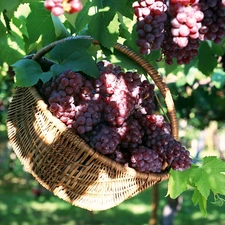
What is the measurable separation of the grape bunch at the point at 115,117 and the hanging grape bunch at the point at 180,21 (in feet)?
0.97

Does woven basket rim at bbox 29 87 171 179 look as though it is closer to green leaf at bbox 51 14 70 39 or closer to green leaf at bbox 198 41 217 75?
green leaf at bbox 51 14 70 39

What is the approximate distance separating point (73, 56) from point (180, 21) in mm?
530

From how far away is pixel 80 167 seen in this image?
1501mm

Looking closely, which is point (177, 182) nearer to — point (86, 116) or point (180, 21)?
point (86, 116)

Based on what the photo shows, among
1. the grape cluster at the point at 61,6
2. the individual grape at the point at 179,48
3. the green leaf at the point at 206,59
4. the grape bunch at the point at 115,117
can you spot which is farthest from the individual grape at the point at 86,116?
the green leaf at the point at 206,59

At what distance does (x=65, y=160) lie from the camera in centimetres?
149

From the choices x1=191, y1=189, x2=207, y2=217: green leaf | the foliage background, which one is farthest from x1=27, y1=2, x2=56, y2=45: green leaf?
x1=191, y1=189, x2=207, y2=217: green leaf

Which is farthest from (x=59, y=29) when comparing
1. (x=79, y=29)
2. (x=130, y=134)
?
(x=130, y=134)

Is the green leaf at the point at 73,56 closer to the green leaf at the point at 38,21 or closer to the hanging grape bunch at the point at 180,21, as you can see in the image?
the green leaf at the point at 38,21

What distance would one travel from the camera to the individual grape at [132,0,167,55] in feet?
3.95

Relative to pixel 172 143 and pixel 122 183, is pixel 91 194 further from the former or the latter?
pixel 172 143

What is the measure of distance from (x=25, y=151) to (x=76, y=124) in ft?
0.75

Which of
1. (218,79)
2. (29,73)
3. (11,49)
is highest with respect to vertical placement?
(29,73)

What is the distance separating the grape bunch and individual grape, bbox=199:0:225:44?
38 cm
